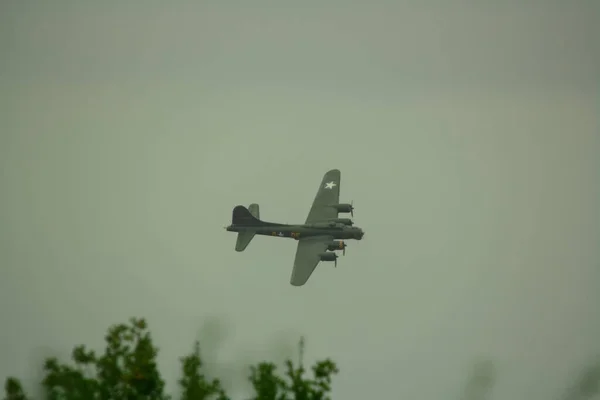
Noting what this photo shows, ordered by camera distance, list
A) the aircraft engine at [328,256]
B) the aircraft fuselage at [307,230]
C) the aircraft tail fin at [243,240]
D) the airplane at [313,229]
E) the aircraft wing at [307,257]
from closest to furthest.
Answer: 1. the aircraft wing at [307,257]
2. the aircraft engine at [328,256]
3. the airplane at [313,229]
4. the aircraft fuselage at [307,230]
5. the aircraft tail fin at [243,240]

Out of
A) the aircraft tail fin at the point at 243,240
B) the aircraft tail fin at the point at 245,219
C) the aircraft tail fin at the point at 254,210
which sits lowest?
the aircraft tail fin at the point at 243,240

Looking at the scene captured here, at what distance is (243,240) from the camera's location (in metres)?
104

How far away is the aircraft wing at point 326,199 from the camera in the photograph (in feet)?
346

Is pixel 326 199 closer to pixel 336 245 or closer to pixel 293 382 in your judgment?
pixel 336 245

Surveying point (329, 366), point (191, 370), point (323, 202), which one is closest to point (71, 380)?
point (191, 370)

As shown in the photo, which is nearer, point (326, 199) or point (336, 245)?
point (336, 245)

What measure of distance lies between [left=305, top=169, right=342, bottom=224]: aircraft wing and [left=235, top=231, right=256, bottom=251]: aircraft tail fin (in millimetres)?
6034

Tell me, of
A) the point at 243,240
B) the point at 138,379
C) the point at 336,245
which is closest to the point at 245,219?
the point at 243,240

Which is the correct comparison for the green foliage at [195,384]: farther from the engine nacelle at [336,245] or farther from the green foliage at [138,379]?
the engine nacelle at [336,245]

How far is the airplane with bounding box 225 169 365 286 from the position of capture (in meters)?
98.9

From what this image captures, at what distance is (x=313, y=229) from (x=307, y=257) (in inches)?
152

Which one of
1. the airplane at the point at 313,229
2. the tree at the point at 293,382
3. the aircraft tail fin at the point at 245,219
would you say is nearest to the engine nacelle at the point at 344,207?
the airplane at the point at 313,229

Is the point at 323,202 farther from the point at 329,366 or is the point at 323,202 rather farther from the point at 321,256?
the point at 329,366

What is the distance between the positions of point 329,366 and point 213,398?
21.1 ft
